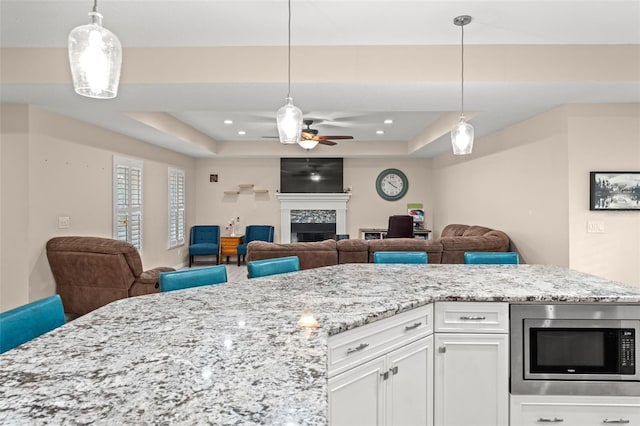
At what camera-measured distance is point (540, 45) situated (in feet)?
10.7

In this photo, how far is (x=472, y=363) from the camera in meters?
1.99

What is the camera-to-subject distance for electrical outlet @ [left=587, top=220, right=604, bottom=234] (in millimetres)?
3934

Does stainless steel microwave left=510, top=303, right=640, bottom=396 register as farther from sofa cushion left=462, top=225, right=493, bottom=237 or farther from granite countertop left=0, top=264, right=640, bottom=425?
sofa cushion left=462, top=225, right=493, bottom=237

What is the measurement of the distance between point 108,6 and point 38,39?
1010 mm

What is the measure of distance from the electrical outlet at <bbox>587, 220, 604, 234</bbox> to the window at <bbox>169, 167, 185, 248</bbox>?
685cm

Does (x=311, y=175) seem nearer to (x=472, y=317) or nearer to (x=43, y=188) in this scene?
(x=43, y=188)

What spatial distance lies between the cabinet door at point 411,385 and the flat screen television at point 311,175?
710 centimetres

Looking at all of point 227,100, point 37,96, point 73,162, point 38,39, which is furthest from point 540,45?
point 73,162

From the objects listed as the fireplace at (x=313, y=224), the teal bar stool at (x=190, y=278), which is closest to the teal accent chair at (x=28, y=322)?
the teal bar stool at (x=190, y=278)

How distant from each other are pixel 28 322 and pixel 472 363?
2.02 meters

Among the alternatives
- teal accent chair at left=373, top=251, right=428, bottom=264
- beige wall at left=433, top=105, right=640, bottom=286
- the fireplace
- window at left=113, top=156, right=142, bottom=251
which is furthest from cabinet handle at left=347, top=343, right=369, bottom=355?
the fireplace

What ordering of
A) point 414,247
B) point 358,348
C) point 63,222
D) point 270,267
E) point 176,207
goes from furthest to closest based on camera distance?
point 176,207, point 63,222, point 414,247, point 270,267, point 358,348

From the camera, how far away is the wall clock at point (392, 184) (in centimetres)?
910

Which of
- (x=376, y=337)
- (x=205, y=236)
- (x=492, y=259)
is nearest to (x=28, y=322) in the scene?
(x=376, y=337)
